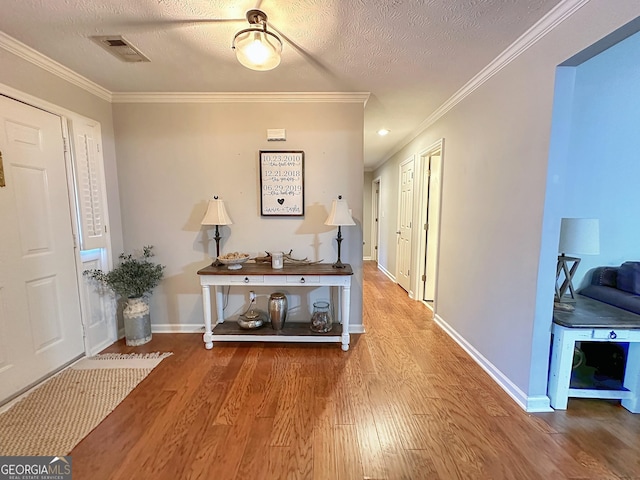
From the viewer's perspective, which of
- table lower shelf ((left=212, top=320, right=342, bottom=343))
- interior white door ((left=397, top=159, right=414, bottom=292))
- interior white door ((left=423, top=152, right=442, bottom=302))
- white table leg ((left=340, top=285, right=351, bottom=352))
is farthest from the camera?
interior white door ((left=397, top=159, right=414, bottom=292))

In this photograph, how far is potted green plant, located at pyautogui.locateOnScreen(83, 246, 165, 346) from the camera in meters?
2.42

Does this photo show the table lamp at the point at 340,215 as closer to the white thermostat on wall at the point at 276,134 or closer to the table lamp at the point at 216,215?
the white thermostat on wall at the point at 276,134

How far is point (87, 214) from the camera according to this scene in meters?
2.30

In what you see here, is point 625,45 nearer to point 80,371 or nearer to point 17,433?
point 17,433

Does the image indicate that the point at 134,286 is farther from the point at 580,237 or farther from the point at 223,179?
the point at 580,237

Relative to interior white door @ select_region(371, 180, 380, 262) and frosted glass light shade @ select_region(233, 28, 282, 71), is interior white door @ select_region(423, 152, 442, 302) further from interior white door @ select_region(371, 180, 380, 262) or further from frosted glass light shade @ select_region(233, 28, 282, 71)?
interior white door @ select_region(371, 180, 380, 262)

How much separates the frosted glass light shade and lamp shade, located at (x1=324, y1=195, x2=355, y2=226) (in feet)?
3.93

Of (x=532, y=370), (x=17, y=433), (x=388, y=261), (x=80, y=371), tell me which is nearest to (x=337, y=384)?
(x=532, y=370)

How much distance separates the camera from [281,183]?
2.62 metres

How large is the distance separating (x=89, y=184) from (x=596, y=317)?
12.8ft

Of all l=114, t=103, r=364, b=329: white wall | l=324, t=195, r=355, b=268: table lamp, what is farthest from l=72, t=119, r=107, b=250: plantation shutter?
l=324, t=195, r=355, b=268: table lamp

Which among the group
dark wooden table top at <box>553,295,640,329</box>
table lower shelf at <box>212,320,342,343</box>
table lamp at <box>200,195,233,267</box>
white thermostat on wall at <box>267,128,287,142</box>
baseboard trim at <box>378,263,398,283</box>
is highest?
white thermostat on wall at <box>267,128,287,142</box>

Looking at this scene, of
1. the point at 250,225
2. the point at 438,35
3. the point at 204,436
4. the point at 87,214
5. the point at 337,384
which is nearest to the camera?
the point at 204,436

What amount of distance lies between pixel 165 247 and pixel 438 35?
2868 mm
